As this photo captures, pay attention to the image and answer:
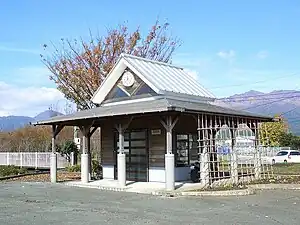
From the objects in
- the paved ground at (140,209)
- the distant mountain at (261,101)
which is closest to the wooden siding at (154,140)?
the paved ground at (140,209)

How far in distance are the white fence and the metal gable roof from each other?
15.0 m

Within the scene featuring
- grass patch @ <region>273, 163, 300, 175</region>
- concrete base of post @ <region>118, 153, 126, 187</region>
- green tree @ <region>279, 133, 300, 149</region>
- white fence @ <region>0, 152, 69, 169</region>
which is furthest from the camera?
green tree @ <region>279, 133, 300, 149</region>

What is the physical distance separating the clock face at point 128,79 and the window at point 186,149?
3.47m

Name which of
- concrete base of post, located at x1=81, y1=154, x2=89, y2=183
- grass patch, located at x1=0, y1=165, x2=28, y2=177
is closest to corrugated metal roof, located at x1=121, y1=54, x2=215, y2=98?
concrete base of post, located at x1=81, y1=154, x2=89, y2=183

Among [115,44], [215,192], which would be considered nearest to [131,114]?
[215,192]

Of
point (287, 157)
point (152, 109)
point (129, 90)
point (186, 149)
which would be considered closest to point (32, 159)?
point (129, 90)

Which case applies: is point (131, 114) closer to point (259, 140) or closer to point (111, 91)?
point (111, 91)

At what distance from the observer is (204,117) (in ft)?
59.7

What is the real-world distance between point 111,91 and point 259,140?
772cm

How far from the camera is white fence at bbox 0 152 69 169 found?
1458 inches

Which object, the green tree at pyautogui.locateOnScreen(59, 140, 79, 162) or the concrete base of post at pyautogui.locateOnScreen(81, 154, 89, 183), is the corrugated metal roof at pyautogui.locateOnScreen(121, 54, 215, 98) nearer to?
the concrete base of post at pyautogui.locateOnScreen(81, 154, 89, 183)

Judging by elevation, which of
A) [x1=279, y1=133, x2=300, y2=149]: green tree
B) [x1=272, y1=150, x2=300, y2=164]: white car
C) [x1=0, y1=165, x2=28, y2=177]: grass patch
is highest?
[x1=279, y1=133, x2=300, y2=149]: green tree

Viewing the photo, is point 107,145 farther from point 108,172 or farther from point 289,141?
point 289,141

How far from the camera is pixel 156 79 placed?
21359mm
